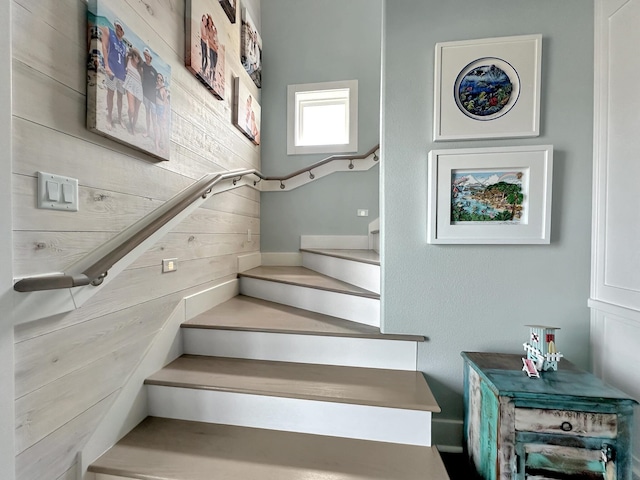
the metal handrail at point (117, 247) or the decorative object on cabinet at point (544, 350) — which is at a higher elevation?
the metal handrail at point (117, 247)

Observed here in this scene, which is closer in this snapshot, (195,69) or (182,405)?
(182,405)

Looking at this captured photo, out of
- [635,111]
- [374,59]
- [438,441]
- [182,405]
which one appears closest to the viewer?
[635,111]

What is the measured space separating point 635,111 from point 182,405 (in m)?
→ 2.35

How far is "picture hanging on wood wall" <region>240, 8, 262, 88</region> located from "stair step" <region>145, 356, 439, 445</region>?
2.49 m

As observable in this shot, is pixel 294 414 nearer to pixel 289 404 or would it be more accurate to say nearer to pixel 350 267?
pixel 289 404

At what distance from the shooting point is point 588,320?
141 centimetres

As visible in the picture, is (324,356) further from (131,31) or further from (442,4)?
(442,4)

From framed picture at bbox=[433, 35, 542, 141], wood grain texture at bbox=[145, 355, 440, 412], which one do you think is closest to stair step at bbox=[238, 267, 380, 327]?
wood grain texture at bbox=[145, 355, 440, 412]

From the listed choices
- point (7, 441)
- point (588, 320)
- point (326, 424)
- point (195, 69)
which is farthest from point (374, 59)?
point (7, 441)

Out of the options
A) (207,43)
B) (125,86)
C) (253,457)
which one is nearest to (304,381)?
(253,457)

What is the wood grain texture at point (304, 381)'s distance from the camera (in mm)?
1252

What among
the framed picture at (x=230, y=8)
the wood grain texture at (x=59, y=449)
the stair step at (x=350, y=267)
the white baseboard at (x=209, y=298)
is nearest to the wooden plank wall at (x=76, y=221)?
the wood grain texture at (x=59, y=449)

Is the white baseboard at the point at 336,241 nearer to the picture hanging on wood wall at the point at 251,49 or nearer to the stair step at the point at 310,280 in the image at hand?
the stair step at the point at 310,280

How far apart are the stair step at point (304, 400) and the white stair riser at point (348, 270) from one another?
55 cm
